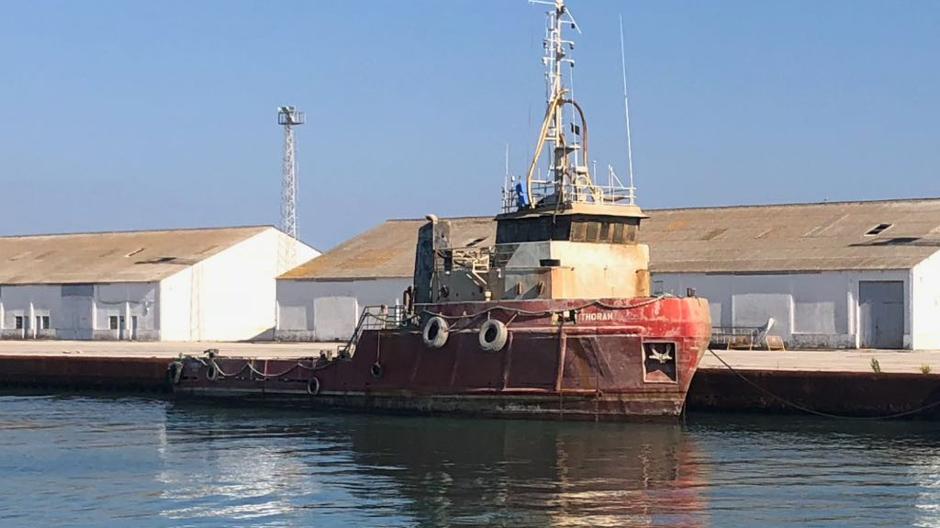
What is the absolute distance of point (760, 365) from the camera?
113ft

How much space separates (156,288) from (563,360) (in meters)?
32.0

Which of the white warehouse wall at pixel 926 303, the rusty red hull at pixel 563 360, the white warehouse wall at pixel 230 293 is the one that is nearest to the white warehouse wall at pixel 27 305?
the white warehouse wall at pixel 230 293

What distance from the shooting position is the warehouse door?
43.0m

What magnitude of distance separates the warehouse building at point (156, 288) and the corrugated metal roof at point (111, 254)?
0.20 feet

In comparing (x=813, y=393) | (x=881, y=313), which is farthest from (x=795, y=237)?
(x=813, y=393)

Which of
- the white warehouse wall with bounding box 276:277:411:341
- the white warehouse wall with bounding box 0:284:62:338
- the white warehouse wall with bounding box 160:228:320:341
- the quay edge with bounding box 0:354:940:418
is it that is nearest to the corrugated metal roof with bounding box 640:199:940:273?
the white warehouse wall with bounding box 276:277:411:341

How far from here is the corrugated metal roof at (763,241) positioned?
4512 cm

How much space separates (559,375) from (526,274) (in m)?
2.47

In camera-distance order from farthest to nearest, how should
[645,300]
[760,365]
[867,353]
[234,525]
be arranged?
[867,353]
[760,365]
[645,300]
[234,525]

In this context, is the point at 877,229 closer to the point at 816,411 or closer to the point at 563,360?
the point at 816,411

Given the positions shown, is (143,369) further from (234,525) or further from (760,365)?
(234,525)

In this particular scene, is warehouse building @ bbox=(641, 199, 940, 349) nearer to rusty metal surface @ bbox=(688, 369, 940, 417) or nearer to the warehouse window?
the warehouse window

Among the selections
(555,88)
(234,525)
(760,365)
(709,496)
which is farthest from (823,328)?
(234,525)

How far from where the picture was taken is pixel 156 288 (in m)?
57.3
